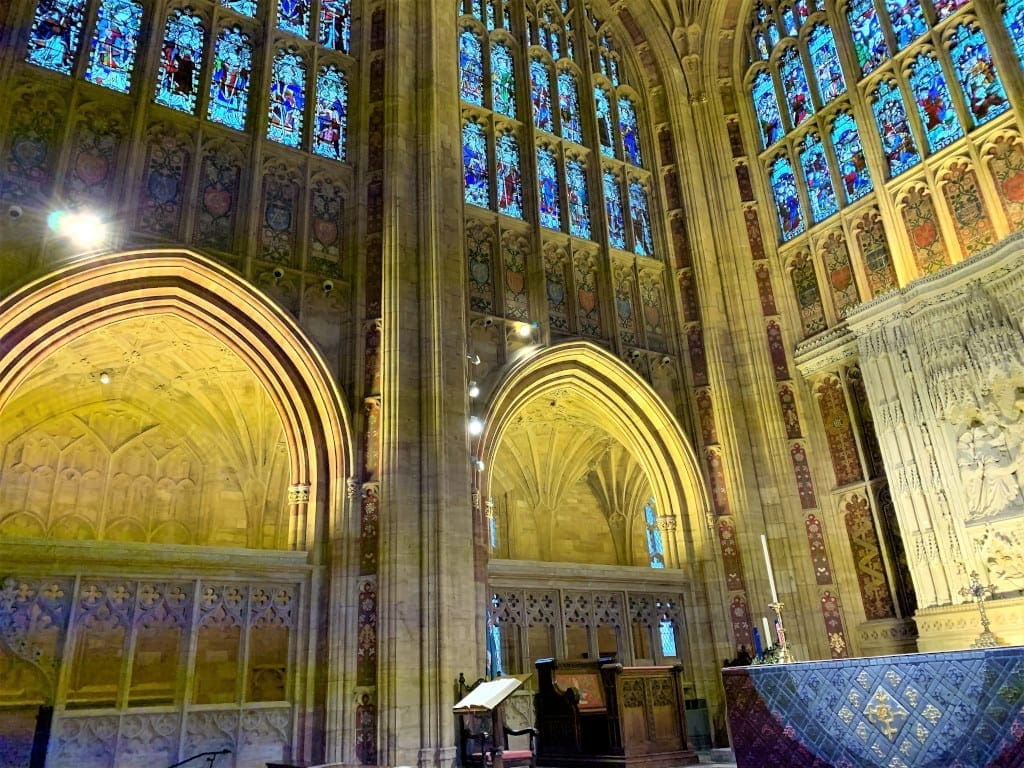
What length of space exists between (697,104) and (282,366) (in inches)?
430

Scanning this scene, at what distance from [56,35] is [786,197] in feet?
42.3

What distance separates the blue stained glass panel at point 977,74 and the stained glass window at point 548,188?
705 centimetres

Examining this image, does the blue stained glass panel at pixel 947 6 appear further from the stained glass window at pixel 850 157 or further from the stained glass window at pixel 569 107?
the stained glass window at pixel 569 107

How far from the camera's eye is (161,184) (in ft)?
34.9

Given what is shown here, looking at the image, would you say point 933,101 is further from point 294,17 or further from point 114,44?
point 114,44

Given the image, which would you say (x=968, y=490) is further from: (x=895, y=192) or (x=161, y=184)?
(x=161, y=184)

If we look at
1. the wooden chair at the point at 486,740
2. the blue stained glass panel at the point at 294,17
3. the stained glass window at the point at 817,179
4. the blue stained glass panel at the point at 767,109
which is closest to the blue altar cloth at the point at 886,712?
the wooden chair at the point at 486,740

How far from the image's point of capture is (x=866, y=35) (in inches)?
569

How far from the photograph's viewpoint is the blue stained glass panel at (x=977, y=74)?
39.7ft

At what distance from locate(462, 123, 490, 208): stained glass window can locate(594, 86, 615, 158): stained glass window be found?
9.62 ft

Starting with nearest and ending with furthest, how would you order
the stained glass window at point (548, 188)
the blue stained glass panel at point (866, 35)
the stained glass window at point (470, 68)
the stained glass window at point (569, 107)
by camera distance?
1. the blue stained glass panel at point (866, 35)
2. the stained glass window at point (470, 68)
3. the stained glass window at point (548, 188)
4. the stained glass window at point (569, 107)

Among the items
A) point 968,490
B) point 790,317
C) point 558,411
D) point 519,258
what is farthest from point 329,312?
point 968,490

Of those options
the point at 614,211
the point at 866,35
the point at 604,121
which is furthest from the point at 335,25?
the point at 866,35

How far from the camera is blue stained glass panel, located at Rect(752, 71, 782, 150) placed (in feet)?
52.3
